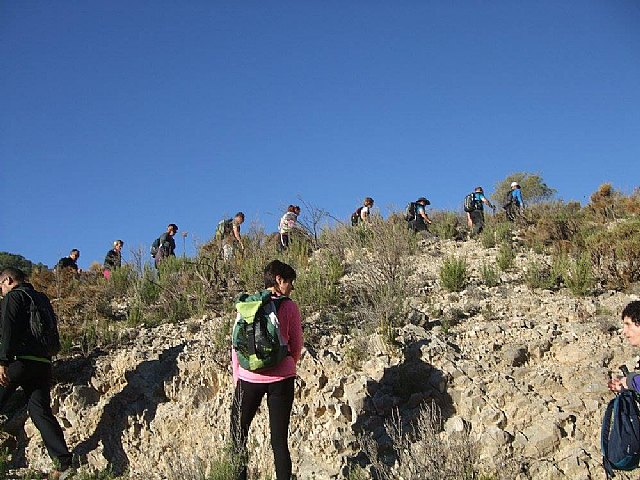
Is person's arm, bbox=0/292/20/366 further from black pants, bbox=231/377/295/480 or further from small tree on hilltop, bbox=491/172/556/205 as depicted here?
small tree on hilltop, bbox=491/172/556/205

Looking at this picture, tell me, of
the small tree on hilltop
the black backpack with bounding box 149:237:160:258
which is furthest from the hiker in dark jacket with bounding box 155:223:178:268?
the small tree on hilltop

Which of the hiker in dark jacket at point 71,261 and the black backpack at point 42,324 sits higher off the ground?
the hiker in dark jacket at point 71,261

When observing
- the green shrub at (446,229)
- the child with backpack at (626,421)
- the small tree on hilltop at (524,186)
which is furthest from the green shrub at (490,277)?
the small tree on hilltop at (524,186)

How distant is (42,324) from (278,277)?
7.93ft

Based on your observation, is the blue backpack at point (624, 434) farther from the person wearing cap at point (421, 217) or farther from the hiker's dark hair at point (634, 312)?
the person wearing cap at point (421, 217)

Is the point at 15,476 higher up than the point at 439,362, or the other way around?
the point at 439,362

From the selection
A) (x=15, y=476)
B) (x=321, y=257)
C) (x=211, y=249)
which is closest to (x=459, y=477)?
(x=15, y=476)

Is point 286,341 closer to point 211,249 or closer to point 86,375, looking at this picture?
point 86,375

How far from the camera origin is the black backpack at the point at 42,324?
536cm

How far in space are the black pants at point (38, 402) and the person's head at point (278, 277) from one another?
2495mm

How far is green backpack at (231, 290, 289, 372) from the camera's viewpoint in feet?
14.1

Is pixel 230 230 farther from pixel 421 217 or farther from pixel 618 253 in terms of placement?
pixel 618 253

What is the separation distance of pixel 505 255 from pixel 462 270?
1.05 meters

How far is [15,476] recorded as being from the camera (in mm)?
5883
